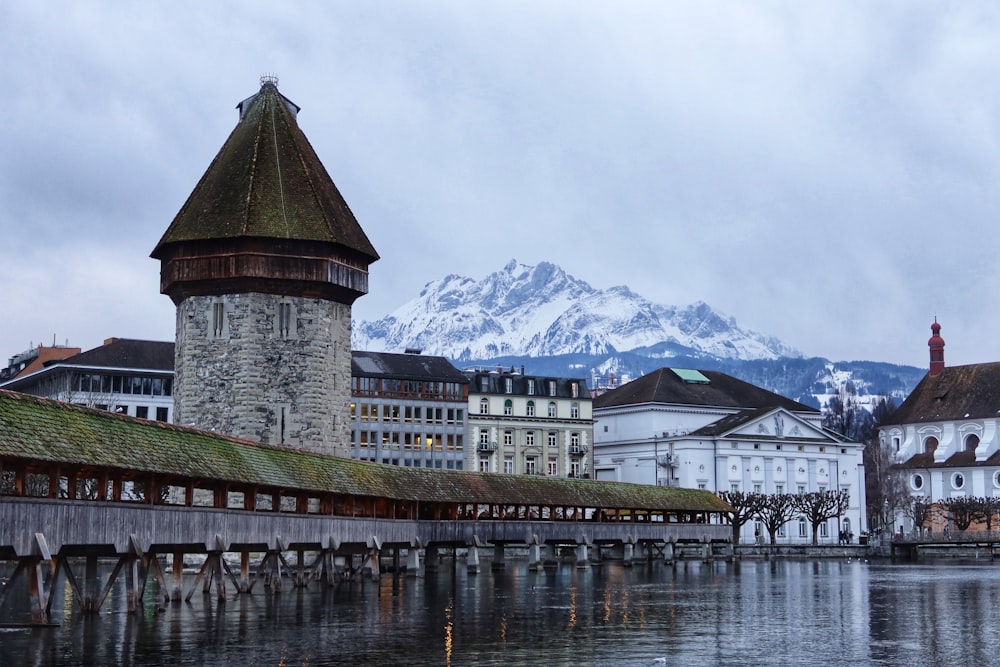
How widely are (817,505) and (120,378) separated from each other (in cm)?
4299

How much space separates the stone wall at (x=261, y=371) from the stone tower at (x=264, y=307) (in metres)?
0.04

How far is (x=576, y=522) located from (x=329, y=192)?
61.6 ft

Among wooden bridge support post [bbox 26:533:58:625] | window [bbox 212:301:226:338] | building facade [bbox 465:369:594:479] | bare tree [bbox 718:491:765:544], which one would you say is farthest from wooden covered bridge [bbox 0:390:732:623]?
building facade [bbox 465:369:594:479]

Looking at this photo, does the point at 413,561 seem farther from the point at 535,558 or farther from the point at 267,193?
the point at 267,193

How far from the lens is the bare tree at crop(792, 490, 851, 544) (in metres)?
85.2

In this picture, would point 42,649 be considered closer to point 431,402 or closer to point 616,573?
point 616,573

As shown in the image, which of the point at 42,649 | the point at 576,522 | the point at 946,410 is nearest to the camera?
the point at 42,649

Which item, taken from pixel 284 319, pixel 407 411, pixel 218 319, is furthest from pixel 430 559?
pixel 407 411

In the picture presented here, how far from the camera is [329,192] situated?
5516 cm

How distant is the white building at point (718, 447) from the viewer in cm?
9281

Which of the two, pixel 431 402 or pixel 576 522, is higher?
pixel 431 402

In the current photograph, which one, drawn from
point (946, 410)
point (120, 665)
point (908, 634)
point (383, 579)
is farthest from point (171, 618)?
point (946, 410)

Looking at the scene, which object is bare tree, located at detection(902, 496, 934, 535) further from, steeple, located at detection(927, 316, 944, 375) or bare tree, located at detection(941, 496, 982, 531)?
steeple, located at detection(927, 316, 944, 375)

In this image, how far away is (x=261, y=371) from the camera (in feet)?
167
